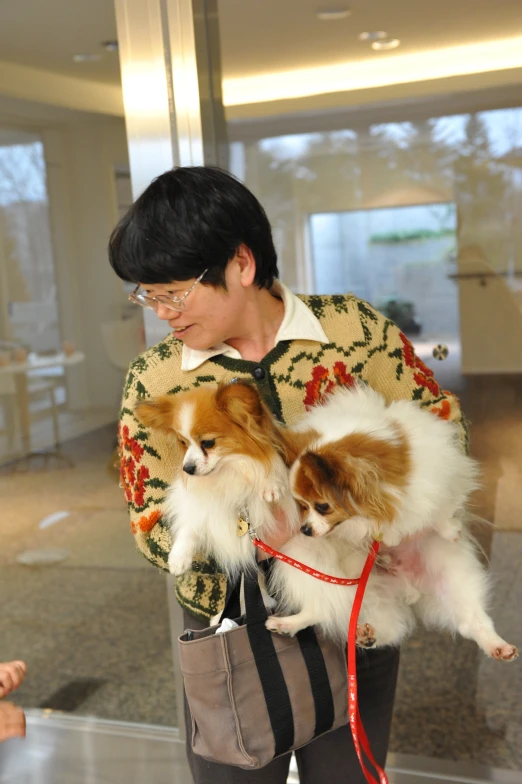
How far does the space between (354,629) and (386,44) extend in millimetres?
1811

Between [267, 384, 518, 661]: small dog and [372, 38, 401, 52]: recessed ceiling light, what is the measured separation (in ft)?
4.44

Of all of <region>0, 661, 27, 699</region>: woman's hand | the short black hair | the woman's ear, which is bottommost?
<region>0, 661, 27, 699</region>: woman's hand

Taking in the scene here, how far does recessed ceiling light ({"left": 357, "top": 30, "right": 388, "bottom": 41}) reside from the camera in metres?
2.38

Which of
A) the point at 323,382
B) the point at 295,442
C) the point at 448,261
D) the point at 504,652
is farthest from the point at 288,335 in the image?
the point at 448,261

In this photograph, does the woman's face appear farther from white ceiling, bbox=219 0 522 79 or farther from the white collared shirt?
white ceiling, bbox=219 0 522 79

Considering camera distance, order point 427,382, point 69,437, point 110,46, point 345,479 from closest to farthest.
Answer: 1. point 345,479
2. point 427,382
3. point 110,46
4. point 69,437

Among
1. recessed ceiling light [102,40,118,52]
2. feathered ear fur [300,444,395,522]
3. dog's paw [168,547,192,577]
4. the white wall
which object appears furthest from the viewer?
recessed ceiling light [102,40,118,52]

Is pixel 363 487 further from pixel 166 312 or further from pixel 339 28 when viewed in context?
pixel 339 28

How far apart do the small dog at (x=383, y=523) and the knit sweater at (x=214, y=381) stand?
68 mm

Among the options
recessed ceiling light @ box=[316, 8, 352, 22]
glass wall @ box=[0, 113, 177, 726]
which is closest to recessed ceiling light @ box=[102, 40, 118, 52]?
glass wall @ box=[0, 113, 177, 726]

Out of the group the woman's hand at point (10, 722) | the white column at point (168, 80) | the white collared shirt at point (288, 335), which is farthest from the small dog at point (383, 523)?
the white column at point (168, 80)

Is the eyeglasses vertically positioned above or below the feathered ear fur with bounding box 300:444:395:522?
above

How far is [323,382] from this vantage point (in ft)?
5.12

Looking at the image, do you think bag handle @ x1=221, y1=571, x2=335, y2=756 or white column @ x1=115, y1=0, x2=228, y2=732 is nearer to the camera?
bag handle @ x1=221, y1=571, x2=335, y2=756
